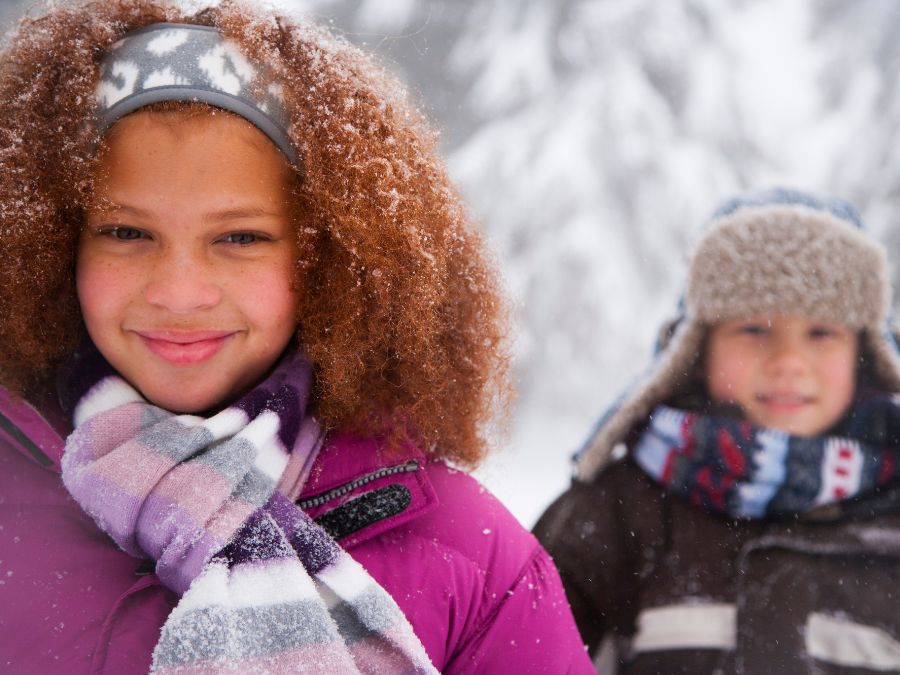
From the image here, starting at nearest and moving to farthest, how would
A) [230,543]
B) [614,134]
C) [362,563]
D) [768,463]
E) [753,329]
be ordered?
1. [230,543]
2. [362,563]
3. [768,463]
4. [753,329]
5. [614,134]

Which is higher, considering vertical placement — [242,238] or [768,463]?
[242,238]

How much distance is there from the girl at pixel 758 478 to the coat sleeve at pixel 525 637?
1.57 ft

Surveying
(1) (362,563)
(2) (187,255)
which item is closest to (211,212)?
(2) (187,255)

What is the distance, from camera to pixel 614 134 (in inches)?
142

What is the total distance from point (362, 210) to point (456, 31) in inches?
75.5

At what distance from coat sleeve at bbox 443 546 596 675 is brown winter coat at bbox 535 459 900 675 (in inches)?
17.9

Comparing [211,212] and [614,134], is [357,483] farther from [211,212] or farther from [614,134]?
[614,134]

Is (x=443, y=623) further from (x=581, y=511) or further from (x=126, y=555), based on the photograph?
(x=581, y=511)

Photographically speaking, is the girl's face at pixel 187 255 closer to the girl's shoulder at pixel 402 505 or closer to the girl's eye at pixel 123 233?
the girl's eye at pixel 123 233

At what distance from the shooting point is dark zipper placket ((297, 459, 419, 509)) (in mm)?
1355

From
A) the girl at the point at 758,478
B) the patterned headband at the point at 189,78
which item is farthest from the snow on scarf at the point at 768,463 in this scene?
the patterned headband at the point at 189,78

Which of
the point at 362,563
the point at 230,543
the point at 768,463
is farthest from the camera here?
the point at 768,463

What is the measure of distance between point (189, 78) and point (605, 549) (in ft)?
4.65

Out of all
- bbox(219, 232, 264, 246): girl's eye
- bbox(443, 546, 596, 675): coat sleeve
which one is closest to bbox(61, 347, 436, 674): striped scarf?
bbox(443, 546, 596, 675): coat sleeve
